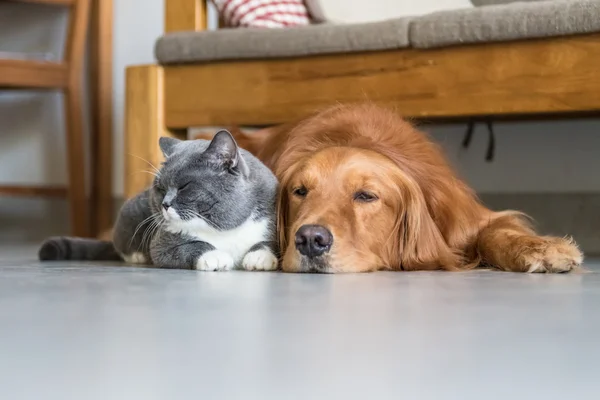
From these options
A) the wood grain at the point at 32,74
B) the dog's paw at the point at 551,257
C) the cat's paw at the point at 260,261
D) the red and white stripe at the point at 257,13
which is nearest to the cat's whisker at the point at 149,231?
A: the cat's paw at the point at 260,261

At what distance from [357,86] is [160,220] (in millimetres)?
755

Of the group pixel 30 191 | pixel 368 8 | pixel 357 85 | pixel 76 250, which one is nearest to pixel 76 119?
pixel 30 191

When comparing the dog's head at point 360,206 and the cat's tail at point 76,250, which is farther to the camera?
the cat's tail at point 76,250

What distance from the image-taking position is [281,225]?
1.85 metres

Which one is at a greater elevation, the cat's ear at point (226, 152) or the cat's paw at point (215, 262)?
the cat's ear at point (226, 152)

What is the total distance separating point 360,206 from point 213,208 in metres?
0.31

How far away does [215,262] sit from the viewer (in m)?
1.76

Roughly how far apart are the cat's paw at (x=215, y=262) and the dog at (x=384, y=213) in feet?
0.42

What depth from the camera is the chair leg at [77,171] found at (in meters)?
3.66

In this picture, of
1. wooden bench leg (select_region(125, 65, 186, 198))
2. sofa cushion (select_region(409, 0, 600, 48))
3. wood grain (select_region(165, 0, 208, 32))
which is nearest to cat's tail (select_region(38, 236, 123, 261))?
wooden bench leg (select_region(125, 65, 186, 198))

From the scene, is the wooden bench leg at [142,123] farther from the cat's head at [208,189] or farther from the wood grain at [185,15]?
the cat's head at [208,189]

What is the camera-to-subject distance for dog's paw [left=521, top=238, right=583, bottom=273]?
1.70 m

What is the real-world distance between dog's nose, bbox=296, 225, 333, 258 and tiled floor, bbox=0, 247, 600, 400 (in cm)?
13

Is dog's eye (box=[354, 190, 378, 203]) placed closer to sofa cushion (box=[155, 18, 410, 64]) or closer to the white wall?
sofa cushion (box=[155, 18, 410, 64])
